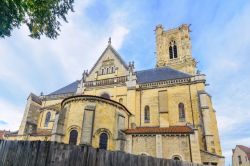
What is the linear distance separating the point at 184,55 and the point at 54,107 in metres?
25.2

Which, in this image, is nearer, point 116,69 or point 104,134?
point 104,134

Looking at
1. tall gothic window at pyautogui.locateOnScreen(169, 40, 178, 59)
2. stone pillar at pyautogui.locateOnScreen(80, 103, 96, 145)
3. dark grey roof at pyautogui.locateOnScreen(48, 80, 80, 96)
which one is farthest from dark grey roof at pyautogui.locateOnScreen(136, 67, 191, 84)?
dark grey roof at pyautogui.locateOnScreen(48, 80, 80, 96)

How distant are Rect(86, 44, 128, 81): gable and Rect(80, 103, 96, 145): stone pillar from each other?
9.42m

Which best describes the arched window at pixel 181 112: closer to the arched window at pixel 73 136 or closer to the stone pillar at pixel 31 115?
the arched window at pixel 73 136

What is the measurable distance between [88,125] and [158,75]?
13930 millimetres

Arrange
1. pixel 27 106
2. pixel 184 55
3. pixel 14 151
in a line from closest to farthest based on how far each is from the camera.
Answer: pixel 14 151
pixel 27 106
pixel 184 55

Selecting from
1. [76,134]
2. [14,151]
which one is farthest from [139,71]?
[14,151]

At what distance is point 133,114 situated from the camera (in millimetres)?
21859

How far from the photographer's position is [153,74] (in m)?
27.5

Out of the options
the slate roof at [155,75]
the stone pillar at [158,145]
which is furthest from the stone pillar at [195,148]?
the slate roof at [155,75]

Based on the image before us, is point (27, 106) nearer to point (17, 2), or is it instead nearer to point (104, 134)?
point (104, 134)

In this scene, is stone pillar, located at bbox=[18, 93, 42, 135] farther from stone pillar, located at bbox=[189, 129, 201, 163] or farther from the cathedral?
stone pillar, located at bbox=[189, 129, 201, 163]

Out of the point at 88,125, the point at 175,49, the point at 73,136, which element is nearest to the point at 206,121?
the point at 88,125

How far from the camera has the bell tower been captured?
3294 centimetres
